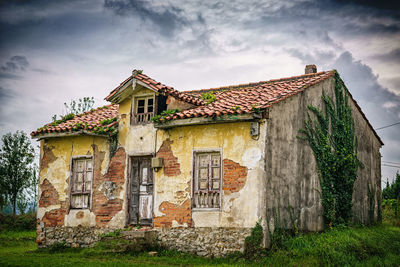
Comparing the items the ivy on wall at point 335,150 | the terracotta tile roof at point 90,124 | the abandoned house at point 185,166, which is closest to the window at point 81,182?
the abandoned house at point 185,166

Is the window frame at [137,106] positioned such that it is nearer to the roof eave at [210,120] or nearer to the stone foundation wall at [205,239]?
the roof eave at [210,120]

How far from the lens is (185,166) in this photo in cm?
1349

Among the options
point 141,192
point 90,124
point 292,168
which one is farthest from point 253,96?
point 90,124

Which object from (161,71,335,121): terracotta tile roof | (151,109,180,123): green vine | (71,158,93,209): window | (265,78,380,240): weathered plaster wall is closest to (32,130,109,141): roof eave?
(71,158,93,209): window

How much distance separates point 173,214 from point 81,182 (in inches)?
158

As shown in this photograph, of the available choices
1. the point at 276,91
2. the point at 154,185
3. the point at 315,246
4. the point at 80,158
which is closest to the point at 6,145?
the point at 80,158

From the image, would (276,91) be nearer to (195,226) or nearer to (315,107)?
(315,107)

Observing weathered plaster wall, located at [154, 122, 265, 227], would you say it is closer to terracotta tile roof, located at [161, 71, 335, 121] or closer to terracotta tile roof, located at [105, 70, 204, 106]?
terracotta tile roof, located at [161, 71, 335, 121]

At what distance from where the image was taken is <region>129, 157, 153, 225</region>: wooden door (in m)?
14.4

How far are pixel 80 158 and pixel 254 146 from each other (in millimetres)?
6656

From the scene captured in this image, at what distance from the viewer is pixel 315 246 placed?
1202 centimetres

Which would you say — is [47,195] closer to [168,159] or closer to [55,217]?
[55,217]

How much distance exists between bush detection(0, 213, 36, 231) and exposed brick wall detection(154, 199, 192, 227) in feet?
45.7

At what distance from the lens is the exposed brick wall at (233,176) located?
1243 cm
